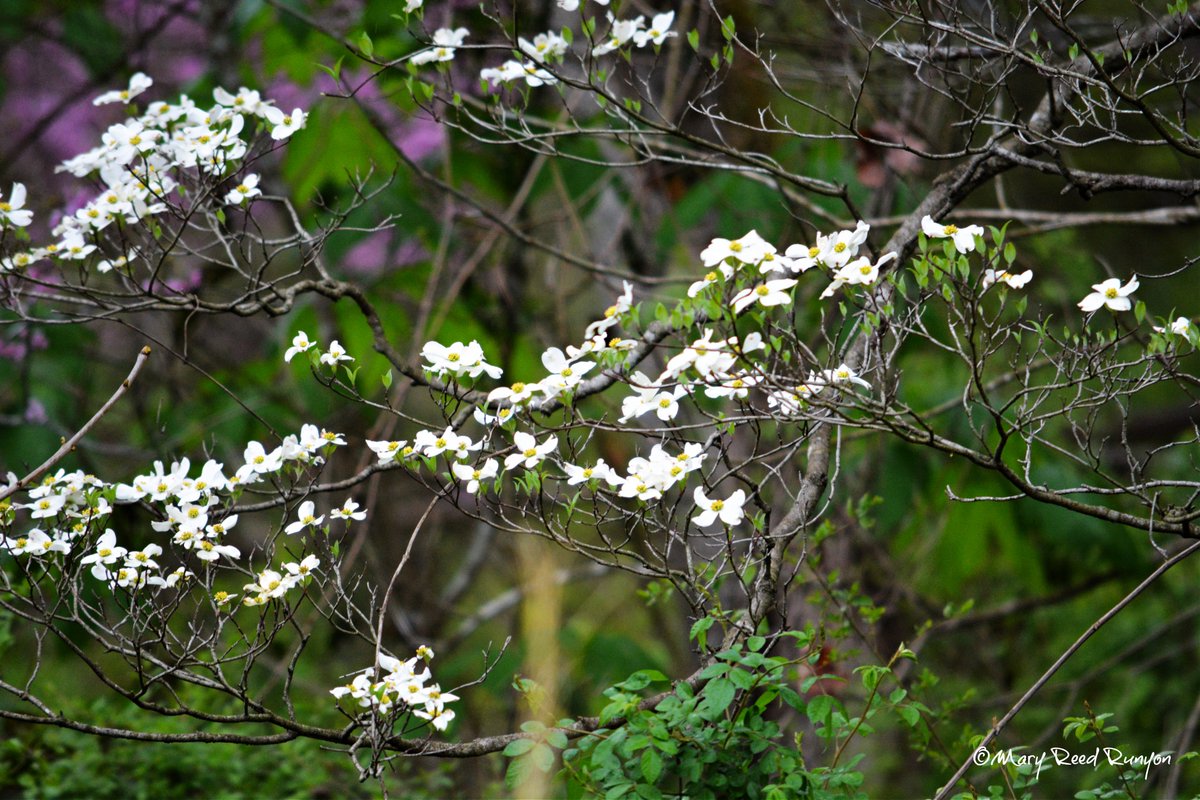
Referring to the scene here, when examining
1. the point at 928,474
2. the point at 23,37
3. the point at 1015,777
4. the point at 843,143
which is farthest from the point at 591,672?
the point at 23,37

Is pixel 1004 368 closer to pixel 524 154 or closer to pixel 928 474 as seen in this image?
pixel 928 474

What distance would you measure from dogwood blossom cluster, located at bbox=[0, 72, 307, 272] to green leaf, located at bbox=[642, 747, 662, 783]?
1.14 metres

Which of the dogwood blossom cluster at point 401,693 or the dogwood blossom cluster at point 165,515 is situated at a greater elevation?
the dogwood blossom cluster at point 165,515

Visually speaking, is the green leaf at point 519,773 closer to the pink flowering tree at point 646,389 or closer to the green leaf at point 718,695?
the pink flowering tree at point 646,389

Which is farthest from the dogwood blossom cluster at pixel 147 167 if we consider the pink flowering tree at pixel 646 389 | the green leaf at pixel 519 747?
the green leaf at pixel 519 747

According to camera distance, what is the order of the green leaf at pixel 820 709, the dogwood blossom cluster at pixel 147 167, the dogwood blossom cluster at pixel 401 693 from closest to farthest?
the dogwood blossom cluster at pixel 401 693, the green leaf at pixel 820 709, the dogwood blossom cluster at pixel 147 167

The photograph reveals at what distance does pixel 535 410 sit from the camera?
1.67 metres

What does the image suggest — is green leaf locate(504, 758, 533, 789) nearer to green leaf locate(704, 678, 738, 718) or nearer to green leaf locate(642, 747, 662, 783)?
green leaf locate(642, 747, 662, 783)

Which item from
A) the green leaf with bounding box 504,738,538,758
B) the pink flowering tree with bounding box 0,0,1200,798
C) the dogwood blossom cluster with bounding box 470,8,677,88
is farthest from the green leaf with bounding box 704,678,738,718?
the dogwood blossom cluster with bounding box 470,8,677,88

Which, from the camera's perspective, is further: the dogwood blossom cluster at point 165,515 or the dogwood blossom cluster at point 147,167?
the dogwood blossom cluster at point 147,167

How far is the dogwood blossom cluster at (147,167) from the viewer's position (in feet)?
6.22

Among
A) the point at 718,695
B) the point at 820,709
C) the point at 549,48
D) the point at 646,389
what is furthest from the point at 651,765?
the point at 549,48

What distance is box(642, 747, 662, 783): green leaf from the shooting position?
4.86 feet

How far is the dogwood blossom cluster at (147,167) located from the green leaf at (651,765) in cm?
114
